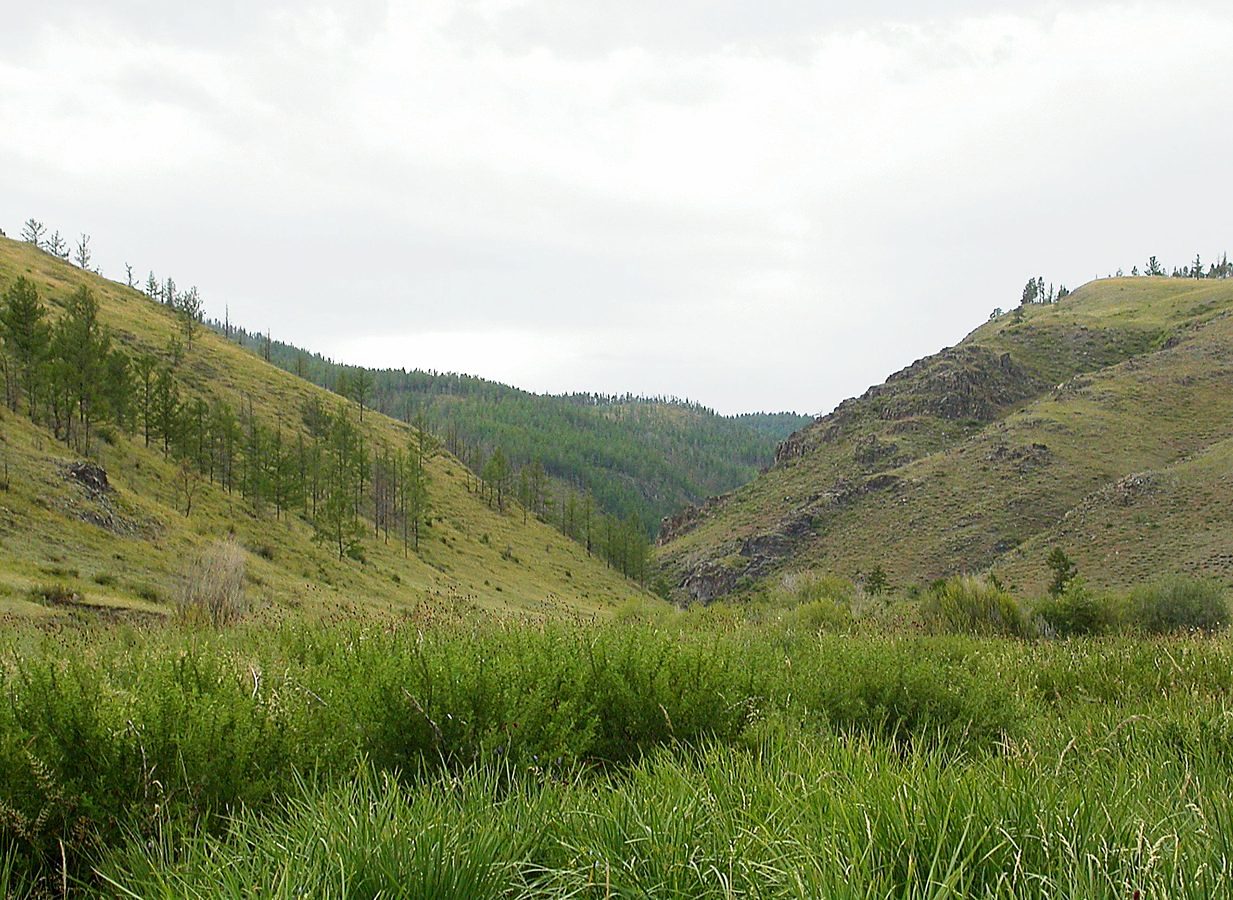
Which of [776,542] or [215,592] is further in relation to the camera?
[776,542]

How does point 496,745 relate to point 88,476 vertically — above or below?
above

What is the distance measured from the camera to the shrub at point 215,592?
35.3 ft

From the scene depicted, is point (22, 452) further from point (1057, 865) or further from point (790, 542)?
point (790, 542)

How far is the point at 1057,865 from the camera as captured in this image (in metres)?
2.15

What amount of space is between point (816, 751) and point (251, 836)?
2.35 meters

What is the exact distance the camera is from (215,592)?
13.7 m

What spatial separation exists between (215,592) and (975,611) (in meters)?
14.0

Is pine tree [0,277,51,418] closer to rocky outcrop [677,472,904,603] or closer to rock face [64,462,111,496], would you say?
rock face [64,462,111,496]

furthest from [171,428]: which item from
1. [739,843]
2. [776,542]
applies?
[776,542]

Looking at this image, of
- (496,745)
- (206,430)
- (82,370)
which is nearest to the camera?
(496,745)

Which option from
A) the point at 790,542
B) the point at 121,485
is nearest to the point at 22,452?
the point at 121,485

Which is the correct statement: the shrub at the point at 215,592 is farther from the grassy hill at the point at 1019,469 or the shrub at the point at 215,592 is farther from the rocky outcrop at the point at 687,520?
the rocky outcrop at the point at 687,520

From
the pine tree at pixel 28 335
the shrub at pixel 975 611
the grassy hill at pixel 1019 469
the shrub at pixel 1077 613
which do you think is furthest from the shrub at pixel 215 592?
the grassy hill at pixel 1019 469

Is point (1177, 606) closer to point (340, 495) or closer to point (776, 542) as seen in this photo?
point (340, 495)
